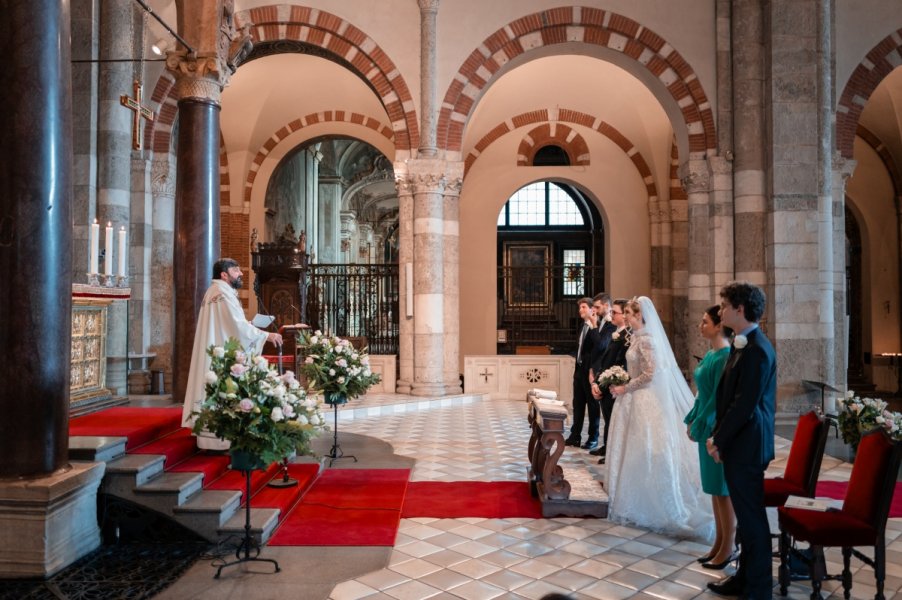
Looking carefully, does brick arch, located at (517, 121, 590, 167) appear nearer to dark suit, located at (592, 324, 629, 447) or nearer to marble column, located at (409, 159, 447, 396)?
marble column, located at (409, 159, 447, 396)

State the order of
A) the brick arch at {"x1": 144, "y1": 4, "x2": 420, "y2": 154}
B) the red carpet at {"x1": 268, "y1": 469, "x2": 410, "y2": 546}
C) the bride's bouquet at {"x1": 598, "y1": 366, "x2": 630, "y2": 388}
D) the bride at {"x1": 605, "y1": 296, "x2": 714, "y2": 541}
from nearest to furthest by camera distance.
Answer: the red carpet at {"x1": 268, "y1": 469, "x2": 410, "y2": 546}
the bride at {"x1": 605, "y1": 296, "x2": 714, "y2": 541}
the bride's bouquet at {"x1": 598, "y1": 366, "x2": 630, "y2": 388}
the brick arch at {"x1": 144, "y1": 4, "x2": 420, "y2": 154}

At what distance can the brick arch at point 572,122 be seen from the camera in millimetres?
15695

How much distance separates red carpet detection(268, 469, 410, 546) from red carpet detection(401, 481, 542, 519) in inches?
5.8

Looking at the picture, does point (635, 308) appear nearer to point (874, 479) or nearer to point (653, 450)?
point (653, 450)

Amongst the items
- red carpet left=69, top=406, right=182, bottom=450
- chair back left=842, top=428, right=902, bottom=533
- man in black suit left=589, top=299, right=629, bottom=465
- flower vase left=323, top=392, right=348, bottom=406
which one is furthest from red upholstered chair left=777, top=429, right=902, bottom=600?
red carpet left=69, top=406, right=182, bottom=450

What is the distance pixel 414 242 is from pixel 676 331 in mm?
6511

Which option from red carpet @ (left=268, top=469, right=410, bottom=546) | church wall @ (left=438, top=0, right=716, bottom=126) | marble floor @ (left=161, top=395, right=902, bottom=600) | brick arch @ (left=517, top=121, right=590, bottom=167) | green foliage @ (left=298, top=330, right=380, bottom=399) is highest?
church wall @ (left=438, top=0, right=716, bottom=126)

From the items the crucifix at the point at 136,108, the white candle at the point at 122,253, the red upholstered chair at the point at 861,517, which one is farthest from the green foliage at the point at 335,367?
the red upholstered chair at the point at 861,517

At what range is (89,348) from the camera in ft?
20.8

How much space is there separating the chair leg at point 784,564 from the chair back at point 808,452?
40 cm

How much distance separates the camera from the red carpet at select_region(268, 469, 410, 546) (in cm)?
448

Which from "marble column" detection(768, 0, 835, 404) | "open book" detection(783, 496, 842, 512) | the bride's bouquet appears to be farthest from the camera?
"marble column" detection(768, 0, 835, 404)

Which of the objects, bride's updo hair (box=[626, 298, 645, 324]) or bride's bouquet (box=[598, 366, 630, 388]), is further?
bride's bouquet (box=[598, 366, 630, 388])

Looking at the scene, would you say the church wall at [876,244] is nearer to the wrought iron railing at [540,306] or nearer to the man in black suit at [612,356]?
the wrought iron railing at [540,306]
